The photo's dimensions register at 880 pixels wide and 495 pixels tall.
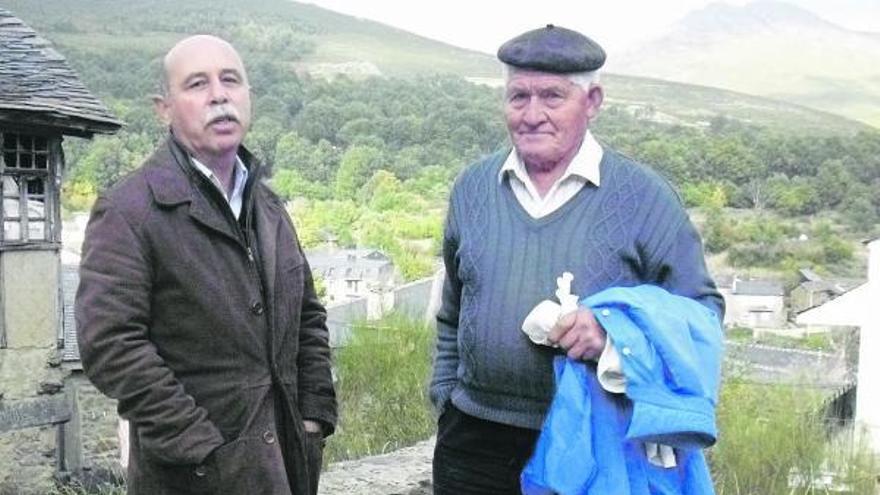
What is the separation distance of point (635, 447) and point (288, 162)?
20686 mm

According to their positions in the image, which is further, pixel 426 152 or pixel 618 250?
pixel 426 152

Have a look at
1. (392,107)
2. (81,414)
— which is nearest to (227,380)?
(81,414)

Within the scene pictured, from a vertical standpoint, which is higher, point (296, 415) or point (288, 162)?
point (296, 415)

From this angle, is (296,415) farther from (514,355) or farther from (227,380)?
(514,355)

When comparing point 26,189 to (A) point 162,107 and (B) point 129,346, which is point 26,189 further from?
(B) point 129,346

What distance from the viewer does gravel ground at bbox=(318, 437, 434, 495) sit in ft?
11.6

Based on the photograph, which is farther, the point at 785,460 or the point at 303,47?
the point at 303,47

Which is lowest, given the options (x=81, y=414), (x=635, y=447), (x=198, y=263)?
(x=81, y=414)

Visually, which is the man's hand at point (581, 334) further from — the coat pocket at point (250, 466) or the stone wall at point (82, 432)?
the stone wall at point (82, 432)

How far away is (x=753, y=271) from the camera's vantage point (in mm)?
20297

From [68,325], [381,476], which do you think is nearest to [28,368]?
[68,325]

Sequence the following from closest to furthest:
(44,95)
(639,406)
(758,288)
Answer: (639,406)
(44,95)
(758,288)

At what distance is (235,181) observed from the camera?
2.20 metres

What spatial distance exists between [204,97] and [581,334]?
0.83 m
